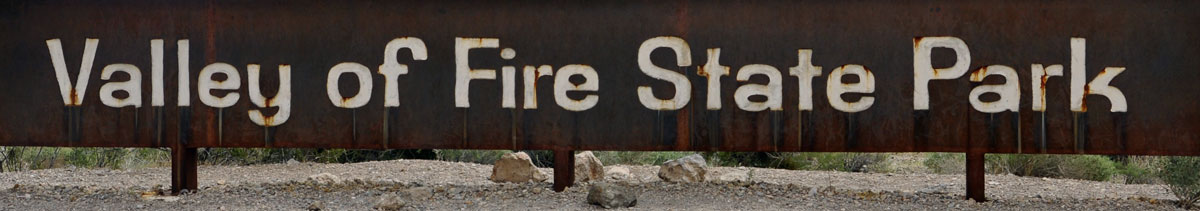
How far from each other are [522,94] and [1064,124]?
3011mm

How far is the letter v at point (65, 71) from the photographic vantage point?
21.6ft

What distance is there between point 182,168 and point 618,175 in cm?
322

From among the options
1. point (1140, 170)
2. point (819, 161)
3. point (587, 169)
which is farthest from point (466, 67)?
point (1140, 170)

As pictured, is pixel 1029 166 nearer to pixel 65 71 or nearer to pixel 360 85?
pixel 360 85

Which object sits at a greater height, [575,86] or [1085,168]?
Result: [575,86]

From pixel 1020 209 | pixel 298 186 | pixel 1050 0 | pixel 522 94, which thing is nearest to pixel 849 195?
pixel 1020 209

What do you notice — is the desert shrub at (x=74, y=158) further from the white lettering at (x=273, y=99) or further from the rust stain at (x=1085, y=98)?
the rust stain at (x=1085, y=98)

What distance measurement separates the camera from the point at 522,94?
20.9ft

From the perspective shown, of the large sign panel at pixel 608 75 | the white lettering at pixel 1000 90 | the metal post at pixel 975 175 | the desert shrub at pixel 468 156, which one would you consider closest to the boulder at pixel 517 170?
the large sign panel at pixel 608 75

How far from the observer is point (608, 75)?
629cm

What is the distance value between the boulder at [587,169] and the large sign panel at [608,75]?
1.42 metres

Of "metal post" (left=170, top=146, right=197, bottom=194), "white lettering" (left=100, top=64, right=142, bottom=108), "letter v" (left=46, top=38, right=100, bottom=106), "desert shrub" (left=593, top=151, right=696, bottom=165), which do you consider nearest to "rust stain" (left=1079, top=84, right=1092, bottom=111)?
"metal post" (left=170, top=146, right=197, bottom=194)

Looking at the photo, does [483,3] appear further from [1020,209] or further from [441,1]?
[1020,209]

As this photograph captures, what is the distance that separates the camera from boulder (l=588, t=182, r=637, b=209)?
19.5 feet
